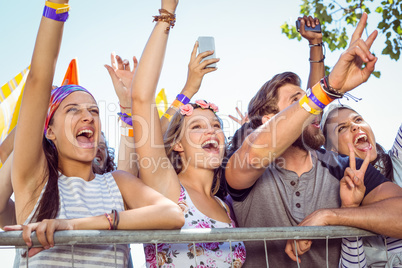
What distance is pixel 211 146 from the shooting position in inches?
140

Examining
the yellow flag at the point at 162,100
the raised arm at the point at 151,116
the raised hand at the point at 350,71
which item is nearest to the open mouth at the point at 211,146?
the raised arm at the point at 151,116

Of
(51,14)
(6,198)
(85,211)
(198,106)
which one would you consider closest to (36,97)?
(51,14)

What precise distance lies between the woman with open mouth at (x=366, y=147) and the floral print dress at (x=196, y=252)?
0.90 meters

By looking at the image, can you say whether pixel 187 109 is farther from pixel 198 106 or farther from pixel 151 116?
pixel 151 116

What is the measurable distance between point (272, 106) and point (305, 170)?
2.03 feet

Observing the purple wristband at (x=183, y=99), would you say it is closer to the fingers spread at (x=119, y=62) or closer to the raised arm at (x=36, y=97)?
the fingers spread at (x=119, y=62)

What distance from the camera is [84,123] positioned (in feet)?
10.1

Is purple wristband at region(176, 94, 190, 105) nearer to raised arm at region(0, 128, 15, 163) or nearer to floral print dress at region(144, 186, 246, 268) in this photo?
floral print dress at region(144, 186, 246, 268)

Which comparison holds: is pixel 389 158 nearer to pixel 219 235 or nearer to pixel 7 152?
pixel 219 235

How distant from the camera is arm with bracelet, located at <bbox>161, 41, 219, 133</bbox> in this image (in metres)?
3.75

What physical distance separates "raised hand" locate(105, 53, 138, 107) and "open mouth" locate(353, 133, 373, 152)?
6.89ft

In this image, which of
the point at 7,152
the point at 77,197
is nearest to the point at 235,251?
the point at 77,197

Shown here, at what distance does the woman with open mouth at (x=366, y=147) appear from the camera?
10.1ft

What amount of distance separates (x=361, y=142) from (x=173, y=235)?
8.34ft
